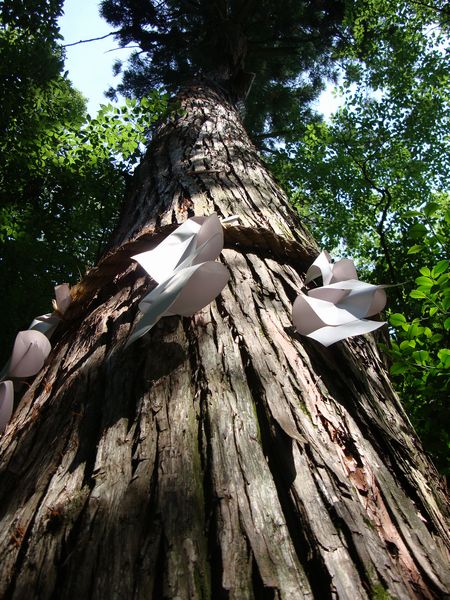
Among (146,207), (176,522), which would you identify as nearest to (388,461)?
(176,522)

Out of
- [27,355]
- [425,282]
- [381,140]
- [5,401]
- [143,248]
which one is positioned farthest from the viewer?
[381,140]

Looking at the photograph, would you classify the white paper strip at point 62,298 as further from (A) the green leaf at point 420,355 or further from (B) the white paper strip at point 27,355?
(A) the green leaf at point 420,355

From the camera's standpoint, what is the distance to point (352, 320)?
1.13 m

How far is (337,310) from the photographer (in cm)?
116

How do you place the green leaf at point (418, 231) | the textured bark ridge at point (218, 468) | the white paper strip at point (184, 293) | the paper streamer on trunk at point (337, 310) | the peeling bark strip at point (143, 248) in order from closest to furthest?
the textured bark ridge at point (218, 468)
the white paper strip at point (184, 293)
the paper streamer on trunk at point (337, 310)
the peeling bark strip at point (143, 248)
the green leaf at point (418, 231)

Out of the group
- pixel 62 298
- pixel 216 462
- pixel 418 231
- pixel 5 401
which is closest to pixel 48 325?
pixel 62 298

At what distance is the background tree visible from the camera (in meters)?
0.63

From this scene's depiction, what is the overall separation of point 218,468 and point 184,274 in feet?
1.43

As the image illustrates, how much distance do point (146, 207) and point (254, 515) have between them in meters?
1.61

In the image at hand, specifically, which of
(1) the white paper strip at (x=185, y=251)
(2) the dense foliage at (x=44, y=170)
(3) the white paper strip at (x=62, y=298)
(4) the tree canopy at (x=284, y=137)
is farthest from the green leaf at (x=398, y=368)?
(2) the dense foliage at (x=44, y=170)

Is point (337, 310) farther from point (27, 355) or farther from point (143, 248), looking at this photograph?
point (27, 355)

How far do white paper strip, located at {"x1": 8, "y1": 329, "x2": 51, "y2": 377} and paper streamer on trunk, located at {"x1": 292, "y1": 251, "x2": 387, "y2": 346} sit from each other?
2.47ft

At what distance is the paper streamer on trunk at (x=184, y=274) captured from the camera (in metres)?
0.97

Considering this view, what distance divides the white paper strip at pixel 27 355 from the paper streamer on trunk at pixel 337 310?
2.47 feet
